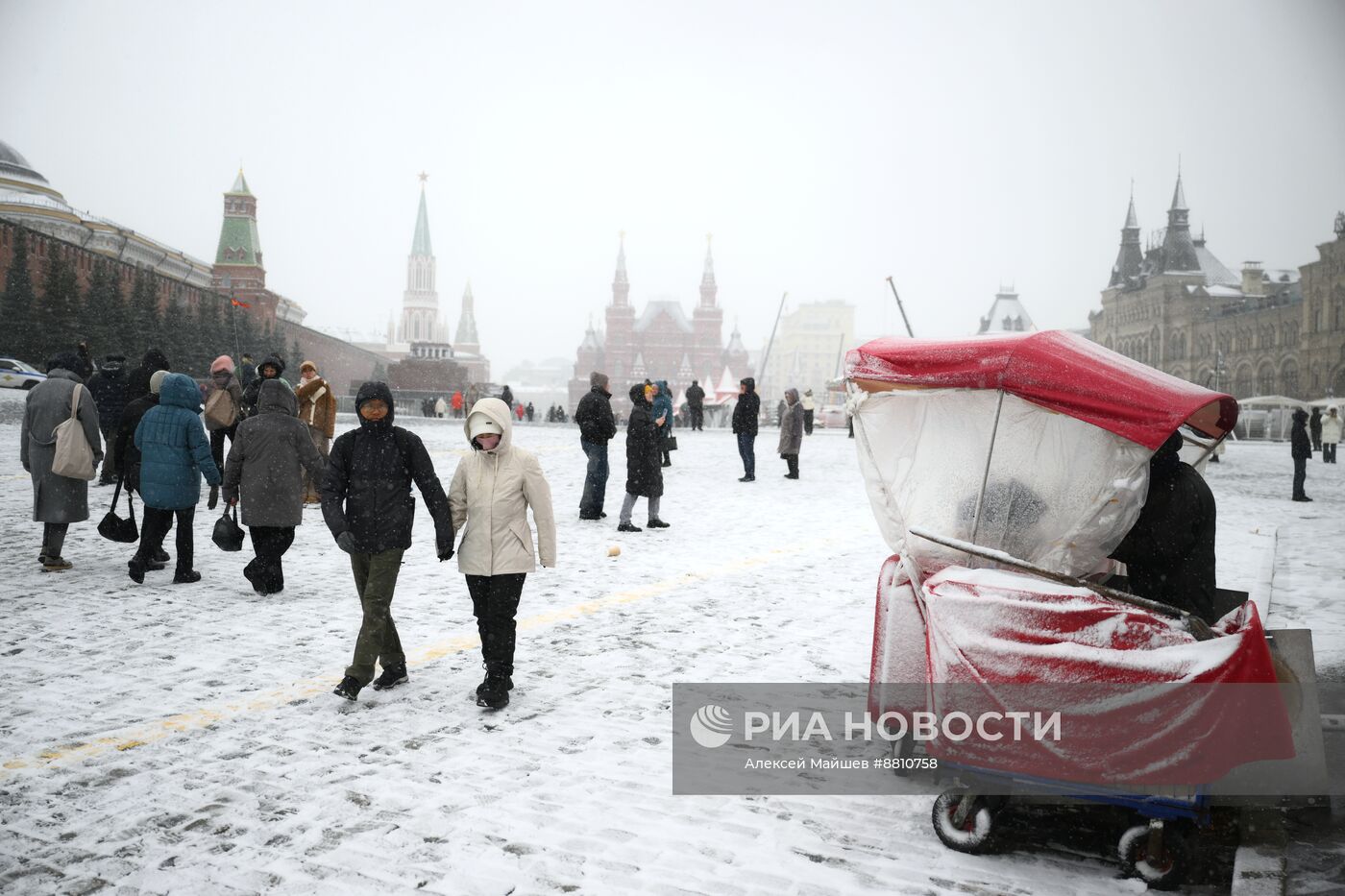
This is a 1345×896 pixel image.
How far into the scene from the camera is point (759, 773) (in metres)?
Answer: 4.35

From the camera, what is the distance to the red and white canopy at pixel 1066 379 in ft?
12.4

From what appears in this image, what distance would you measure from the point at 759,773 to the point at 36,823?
296 cm

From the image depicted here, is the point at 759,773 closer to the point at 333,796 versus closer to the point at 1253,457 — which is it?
the point at 333,796

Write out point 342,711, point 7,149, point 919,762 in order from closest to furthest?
point 919,762
point 342,711
point 7,149

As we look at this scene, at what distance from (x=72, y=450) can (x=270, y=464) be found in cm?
197

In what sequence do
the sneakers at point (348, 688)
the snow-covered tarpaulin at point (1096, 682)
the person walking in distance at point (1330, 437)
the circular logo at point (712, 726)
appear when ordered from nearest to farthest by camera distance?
the snow-covered tarpaulin at point (1096, 682) → the circular logo at point (712, 726) → the sneakers at point (348, 688) → the person walking in distance at point (1330, 437)

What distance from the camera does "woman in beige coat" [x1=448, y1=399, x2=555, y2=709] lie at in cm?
511

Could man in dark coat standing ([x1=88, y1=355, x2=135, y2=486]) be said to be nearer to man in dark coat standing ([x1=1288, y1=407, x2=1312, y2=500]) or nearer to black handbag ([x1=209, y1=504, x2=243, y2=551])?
black handbag ([x1=209, y1=504, x2=243, y2=551])

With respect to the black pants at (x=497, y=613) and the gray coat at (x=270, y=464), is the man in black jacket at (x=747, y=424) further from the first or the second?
the black pants at (x=497, y=613)

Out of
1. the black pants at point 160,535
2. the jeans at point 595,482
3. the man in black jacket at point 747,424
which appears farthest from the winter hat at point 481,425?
the man in black jacket at point 747,424

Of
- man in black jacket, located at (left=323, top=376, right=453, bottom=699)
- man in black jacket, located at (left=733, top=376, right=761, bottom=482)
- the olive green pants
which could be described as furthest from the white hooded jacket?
man in black jacket, located at (left=733, top=376, right=761, bottom=482)

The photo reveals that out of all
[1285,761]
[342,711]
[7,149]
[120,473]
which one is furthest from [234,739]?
[7,149]

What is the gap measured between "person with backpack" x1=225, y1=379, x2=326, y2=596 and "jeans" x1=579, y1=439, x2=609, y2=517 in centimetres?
466

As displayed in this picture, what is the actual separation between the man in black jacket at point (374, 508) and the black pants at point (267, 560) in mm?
2851
